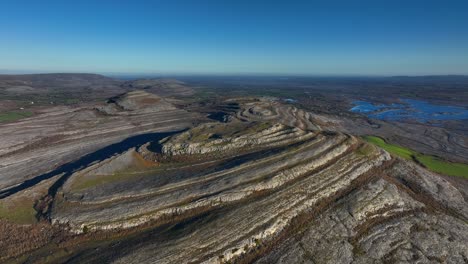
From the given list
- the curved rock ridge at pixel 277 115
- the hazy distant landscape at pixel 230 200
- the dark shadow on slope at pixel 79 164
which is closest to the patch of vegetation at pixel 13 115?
the hazy distant landscape at pixel 230 200

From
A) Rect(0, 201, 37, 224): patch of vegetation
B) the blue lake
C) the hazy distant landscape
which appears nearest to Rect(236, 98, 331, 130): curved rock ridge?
the hazy distant landscape

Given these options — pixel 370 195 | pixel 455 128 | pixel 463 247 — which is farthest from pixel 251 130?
pixel 455 128

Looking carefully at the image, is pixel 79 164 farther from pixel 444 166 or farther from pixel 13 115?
pixel 444 166

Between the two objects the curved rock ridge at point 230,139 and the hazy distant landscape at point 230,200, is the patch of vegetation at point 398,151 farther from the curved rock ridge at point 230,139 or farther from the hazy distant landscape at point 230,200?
the curved rock ridge at point 230,139

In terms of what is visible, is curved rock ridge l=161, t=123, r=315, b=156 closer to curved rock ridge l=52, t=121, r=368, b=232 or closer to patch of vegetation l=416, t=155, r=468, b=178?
curved rock ridge l=52, t=121, r=368, b=232

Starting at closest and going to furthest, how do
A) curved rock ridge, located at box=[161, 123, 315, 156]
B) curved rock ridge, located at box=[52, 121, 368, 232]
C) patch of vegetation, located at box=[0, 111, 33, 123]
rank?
curved rock ridge, located at box=[52, 121, 368, 232] < curved rock ridge, located at box=[161, 123, 315, 156] < patch of vegetation, located at box=[0, 111, 33, 123]
